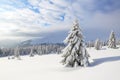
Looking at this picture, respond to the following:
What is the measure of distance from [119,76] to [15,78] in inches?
592

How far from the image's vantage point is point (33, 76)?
Answer: 95.7 ft

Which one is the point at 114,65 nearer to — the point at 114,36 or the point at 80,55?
the point at 80,55

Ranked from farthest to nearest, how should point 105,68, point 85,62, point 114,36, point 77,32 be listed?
1. point 114,36
2. point 77,32
3. point 85,62
4. point 105,68

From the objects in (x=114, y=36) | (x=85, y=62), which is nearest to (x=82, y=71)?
(x=85, y=62)

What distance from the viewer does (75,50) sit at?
32.4 m

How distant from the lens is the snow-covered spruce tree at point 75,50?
105 feet

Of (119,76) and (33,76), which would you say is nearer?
(119,76)

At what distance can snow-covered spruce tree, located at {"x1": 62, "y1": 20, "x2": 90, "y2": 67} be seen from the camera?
3198 cm

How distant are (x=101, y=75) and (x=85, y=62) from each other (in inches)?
232

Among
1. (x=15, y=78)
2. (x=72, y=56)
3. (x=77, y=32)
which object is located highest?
(x=77, y=32)

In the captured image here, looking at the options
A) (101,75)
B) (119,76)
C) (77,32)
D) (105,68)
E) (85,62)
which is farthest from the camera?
(77,32)

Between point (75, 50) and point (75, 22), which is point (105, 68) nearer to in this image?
point (75, 50)

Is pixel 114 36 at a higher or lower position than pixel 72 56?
higher

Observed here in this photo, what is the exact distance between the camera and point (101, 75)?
25.3 m
